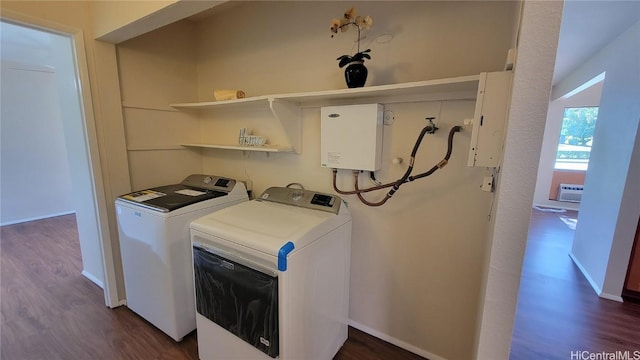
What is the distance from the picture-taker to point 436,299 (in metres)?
1.62

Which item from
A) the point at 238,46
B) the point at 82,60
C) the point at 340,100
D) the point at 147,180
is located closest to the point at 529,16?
the point at 340,100

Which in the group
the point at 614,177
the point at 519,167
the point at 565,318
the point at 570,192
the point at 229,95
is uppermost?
the point at 229,95

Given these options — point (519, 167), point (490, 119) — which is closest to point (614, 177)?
point (490, 119)

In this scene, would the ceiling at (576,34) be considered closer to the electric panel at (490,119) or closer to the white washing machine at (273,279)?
the electric panel at (490,119)

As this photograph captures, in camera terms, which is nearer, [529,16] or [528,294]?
[529,16]

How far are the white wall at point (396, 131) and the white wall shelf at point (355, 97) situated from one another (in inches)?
2.1

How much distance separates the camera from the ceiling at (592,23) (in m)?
1.97

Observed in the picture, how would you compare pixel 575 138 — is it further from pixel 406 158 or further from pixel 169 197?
pixel 169 197

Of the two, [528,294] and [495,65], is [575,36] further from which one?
[528,294]

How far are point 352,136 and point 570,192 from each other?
628 cm

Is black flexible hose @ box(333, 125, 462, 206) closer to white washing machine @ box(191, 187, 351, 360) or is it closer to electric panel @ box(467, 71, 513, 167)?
white washing machine @ box(191, 187, 351, 360)

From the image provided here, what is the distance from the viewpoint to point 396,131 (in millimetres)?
1614

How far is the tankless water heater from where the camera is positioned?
1546 mm

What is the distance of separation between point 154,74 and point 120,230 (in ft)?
4.24
